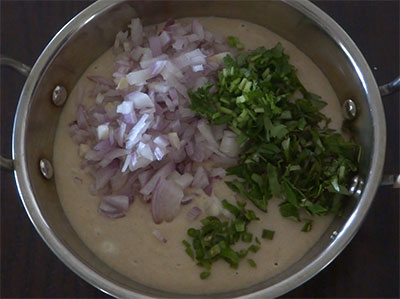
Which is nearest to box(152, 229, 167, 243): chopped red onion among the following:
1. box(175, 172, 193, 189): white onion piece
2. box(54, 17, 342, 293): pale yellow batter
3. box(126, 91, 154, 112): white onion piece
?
box(54, 17, 342, 293): pale yellow batter

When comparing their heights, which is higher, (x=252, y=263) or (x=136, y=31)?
(x=136, y=31)

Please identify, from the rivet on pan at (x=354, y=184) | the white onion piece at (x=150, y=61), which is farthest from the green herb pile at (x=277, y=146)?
the white onion piece at (x=150, y=61)

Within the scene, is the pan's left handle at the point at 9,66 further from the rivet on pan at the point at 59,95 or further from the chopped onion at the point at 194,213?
the chopped onion at the point at 194,213

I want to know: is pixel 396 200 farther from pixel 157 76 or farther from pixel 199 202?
pixel 157 76

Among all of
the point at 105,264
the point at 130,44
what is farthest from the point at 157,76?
the point at 105,264

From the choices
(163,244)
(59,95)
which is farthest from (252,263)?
(59,95)

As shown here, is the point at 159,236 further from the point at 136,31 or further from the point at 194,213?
the point at 136,31

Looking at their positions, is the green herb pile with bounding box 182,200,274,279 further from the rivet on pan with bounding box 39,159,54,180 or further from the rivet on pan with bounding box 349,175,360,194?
the rivet on pan with bounding box 39,159,54,180
